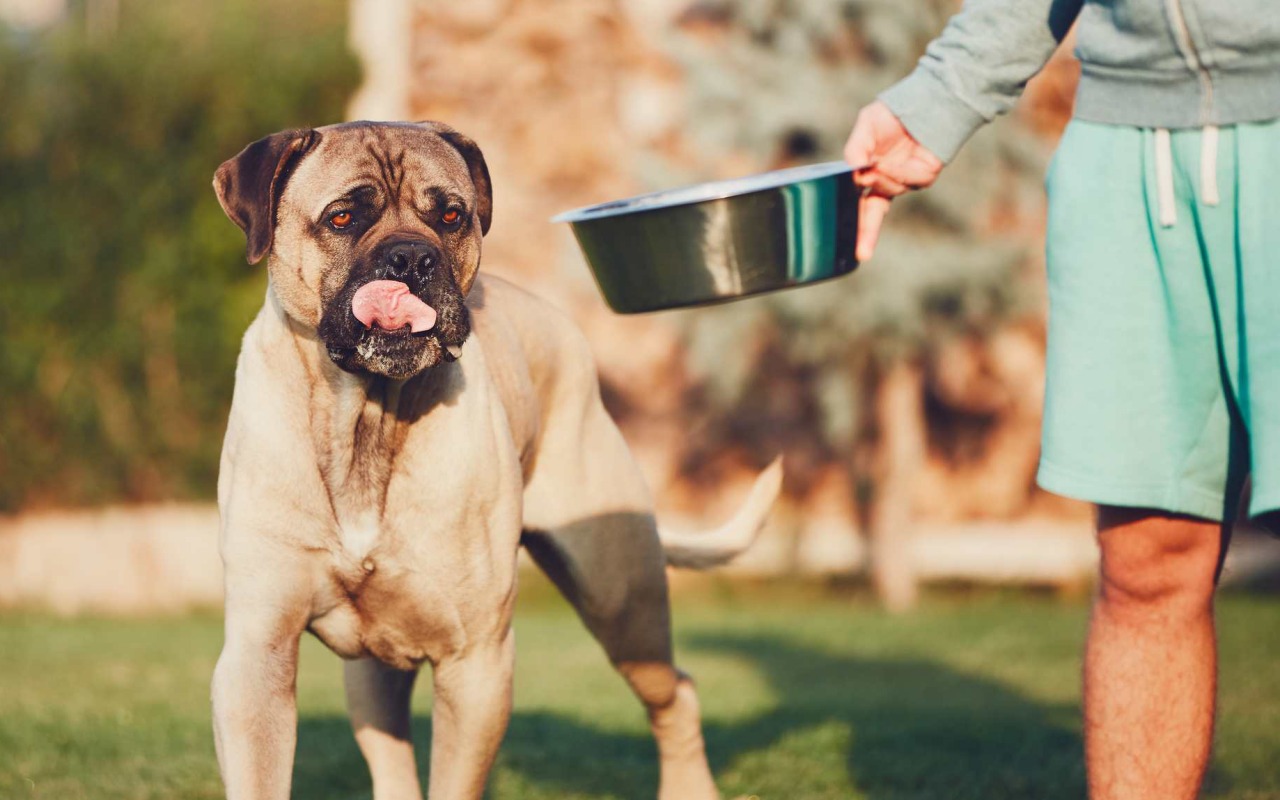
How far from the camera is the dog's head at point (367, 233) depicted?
3471 mm

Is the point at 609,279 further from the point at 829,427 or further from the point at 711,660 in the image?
the point at 829,427

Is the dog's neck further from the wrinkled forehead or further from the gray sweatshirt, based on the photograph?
the gray sweatshirt

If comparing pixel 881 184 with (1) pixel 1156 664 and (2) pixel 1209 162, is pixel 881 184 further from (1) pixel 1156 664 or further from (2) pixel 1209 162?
(1) pixel 1156 664

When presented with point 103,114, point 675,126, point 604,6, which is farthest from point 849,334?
point 103,114

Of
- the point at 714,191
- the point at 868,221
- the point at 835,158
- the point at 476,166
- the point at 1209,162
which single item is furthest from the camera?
the point at 835,158

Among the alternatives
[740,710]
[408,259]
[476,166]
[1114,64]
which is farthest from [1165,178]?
[740,710]

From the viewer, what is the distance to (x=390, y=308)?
11.3 ft

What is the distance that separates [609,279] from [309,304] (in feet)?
2.48

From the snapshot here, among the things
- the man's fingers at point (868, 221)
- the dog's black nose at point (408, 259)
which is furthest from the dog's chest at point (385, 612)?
the man's fingers at point (868, 221)

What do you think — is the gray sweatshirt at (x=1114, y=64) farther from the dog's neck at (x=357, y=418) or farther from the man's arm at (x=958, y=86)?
the dog's neck at (x=357, y=418)

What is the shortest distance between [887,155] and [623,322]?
34.3 feet

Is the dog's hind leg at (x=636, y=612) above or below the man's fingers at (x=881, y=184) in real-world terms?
below

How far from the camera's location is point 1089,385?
128 inches

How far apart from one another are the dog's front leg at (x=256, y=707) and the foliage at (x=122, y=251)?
28.0 ft
